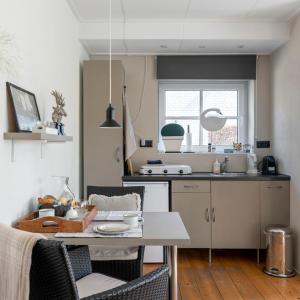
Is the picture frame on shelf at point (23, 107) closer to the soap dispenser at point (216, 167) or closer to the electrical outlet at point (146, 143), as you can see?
the electrical outlet at point (146, 143)

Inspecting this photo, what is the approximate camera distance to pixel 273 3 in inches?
129

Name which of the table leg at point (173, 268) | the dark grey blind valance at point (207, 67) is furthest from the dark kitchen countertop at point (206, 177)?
the table leg at point (173, 268)

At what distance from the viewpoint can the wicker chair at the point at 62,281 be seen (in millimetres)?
1288

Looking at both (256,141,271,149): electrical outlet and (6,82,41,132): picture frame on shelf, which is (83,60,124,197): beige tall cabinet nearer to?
(6,82,41,132): picture frame on shelf

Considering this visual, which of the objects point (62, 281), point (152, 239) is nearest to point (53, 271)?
point (62, 281)

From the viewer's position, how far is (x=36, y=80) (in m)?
2.37

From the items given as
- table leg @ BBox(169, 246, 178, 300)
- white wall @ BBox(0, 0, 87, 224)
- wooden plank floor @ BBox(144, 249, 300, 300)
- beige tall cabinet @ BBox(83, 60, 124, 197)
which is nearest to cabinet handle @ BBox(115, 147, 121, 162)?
beige tall cabinet @ BBox(83, 60, 124, 197)

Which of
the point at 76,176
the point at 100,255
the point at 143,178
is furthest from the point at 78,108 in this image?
the point at 100,255

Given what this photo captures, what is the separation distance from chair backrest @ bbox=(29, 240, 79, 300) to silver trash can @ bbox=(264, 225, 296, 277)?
2590 mm

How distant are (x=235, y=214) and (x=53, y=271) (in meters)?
2.79

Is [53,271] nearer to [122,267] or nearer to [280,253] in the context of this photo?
[122,267]

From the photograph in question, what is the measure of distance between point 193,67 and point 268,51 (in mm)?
887

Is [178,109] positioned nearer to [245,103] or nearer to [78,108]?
[245,103]

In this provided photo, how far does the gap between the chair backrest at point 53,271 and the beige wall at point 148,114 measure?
2977mm
